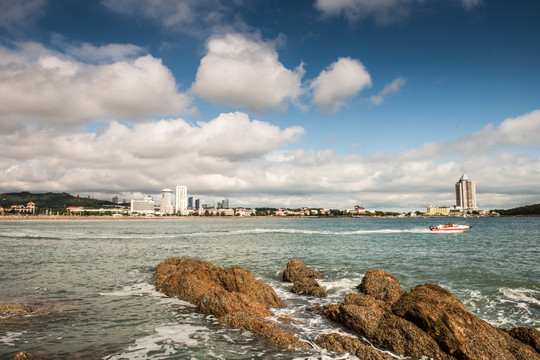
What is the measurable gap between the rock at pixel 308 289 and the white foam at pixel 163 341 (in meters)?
6.77

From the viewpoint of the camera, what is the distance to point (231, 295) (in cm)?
1256

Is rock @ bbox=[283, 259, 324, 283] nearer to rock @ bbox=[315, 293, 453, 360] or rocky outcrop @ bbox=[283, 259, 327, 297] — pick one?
rocky outcrop @ bbox=[283, 259, 327, 297]

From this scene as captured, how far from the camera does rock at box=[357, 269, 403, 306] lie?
14.8m

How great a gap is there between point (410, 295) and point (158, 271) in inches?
588

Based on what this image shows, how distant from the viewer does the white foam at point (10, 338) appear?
9.23 m

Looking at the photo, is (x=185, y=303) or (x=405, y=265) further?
(x=405, y=265)

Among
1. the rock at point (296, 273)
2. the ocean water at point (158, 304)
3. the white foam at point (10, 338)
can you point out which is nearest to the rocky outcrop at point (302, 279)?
the rock at point (296, 273)

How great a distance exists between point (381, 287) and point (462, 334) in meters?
6.70

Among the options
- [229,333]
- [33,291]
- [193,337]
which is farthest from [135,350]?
[33,291]

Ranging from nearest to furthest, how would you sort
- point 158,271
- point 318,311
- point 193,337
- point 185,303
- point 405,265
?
1. point 193,337
2. point 318,311
3. point 185,303
4. point 158,271
5. point 405,265

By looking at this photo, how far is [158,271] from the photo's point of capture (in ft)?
65.4

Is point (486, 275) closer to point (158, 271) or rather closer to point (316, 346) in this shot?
point (316, 346)

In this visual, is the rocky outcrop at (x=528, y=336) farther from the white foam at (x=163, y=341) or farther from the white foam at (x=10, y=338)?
the white foam at (x=10, y=338)

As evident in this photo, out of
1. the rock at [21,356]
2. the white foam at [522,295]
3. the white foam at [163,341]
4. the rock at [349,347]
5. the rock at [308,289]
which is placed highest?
the rock at [21,356]
